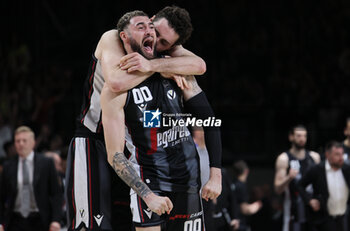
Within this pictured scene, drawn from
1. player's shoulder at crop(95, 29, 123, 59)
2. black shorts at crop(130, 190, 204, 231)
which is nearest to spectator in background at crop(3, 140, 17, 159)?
player's shoulder at crop(95, 29, 123, 59)

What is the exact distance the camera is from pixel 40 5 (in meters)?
14.3

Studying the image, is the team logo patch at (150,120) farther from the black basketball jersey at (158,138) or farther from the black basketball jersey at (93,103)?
the black basketball jersey at (93,103)

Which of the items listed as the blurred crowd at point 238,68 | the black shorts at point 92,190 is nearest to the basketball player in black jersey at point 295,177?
the blurred crowd at point 238,68

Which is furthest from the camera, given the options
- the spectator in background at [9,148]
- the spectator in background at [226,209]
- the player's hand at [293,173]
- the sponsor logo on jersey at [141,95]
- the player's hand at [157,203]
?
the spectator in background at [9,148]

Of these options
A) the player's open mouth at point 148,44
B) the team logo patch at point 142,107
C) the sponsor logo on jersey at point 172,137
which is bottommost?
the sponsor logo on jersey at point 172,137

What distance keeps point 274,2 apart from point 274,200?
560 cm

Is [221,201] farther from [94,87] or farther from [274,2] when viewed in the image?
[274,2]

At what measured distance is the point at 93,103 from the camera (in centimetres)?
464

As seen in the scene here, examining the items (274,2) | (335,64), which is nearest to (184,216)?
(335,64)

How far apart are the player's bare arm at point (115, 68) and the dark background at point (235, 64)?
788cm

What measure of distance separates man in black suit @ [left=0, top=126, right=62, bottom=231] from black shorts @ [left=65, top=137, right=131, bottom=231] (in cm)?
225

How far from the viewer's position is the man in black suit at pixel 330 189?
333 inches

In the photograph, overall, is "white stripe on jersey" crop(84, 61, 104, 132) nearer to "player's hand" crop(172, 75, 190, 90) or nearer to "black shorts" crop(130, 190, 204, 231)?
"player's hand" crop(172, 75, 190, 90)

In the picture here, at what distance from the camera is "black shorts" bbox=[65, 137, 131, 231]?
4.68 metres
